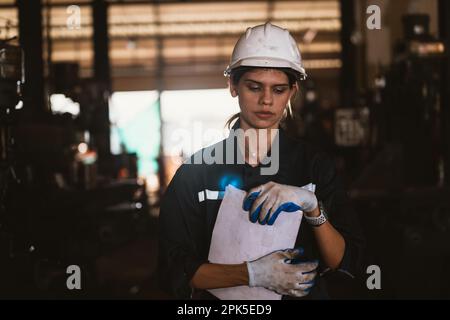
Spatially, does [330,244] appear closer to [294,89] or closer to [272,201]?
[272,201]

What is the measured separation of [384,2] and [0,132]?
6852 mm

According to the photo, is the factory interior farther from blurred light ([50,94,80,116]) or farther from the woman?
the woman

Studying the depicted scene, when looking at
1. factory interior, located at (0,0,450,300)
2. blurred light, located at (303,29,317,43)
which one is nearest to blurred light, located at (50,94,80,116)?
factory interior, located at (0,0,450,300)

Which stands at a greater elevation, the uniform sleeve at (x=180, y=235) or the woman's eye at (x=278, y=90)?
the woman's eye at (x=278, y=90)

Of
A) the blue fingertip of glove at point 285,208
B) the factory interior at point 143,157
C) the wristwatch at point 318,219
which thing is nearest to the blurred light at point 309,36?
the factory interior at point 143,157

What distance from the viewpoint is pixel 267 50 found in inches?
82.3

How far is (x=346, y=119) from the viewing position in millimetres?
8195

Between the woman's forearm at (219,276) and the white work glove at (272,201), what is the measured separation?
180mm

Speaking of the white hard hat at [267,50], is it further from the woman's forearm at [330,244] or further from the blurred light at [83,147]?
the blurred light at [83,147]

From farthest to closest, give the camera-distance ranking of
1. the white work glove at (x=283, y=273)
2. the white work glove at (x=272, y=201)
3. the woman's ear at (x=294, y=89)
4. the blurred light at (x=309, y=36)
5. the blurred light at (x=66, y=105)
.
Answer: the blurred light at (x=309, y=36), the blurred light at (x=66, y=105), the woman's ear at (x=294, y=89), the white work glove at (x=283, y=273), the white work glove at (x=272, y=201)

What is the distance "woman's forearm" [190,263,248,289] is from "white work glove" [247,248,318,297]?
1.1 inches

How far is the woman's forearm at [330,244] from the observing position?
1929 millimetres

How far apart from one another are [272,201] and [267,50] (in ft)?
1.84

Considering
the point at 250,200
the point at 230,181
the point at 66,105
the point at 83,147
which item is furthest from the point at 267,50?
the point at 83,147
